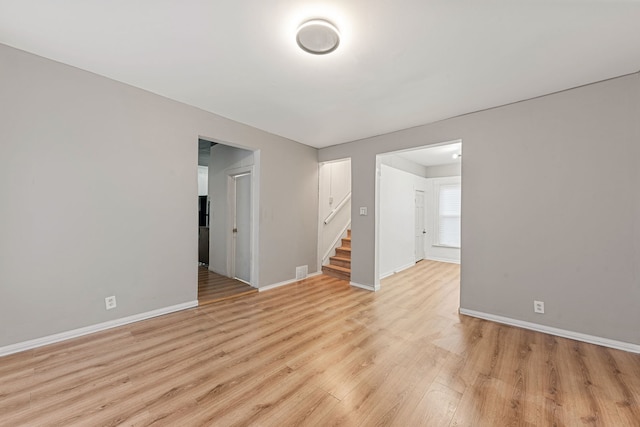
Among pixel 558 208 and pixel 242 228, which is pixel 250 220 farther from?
pixel 558 208

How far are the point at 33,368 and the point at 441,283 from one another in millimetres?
5421

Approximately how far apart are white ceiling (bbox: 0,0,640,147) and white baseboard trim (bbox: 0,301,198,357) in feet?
8.76

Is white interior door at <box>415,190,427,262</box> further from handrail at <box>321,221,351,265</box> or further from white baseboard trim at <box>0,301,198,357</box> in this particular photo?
white baseboard trim at <box>0,301,198,357</box>

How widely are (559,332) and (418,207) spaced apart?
4.58m

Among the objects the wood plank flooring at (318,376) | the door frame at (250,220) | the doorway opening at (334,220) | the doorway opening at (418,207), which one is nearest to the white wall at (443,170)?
the doorway opening at (418,207)

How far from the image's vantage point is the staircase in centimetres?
500

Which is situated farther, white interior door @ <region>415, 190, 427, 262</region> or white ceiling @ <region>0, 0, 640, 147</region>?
white interior door @ <region>415, 190, 427, 262</region>

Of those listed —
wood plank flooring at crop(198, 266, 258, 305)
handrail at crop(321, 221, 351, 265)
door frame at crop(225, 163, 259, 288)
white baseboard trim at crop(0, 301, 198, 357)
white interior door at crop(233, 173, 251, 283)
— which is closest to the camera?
white baseboard trim at crop(0, 301, 198, 357)

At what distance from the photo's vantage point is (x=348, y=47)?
208 cm

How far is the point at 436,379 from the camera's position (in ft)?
6.49

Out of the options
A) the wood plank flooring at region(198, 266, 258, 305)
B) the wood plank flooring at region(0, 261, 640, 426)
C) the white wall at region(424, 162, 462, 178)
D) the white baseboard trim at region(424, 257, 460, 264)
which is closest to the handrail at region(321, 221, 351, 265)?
the wood plank flooring at region(198, 266, 258, 305)

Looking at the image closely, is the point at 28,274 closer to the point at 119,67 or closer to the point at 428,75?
the point at 119,67

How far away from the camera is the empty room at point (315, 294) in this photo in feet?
5.72

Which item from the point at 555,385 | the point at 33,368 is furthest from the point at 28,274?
the point at 555,385
